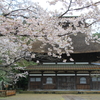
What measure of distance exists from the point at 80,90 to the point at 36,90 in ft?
14.1

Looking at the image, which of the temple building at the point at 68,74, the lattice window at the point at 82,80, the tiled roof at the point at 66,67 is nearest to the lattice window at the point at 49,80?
the temple building at the point at 68,74

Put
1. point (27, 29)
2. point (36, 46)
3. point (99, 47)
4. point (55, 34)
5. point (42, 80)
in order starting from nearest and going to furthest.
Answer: point (27, 29) < point (55, 34) < point (42, 80) < point (99, 47) < point (36, 46)

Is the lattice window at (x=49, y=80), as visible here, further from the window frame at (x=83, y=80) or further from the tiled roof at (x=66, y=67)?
the window frame at (x=83, y=80)

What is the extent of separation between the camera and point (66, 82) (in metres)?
15.5

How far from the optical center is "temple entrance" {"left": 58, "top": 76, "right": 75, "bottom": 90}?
15.3 metres

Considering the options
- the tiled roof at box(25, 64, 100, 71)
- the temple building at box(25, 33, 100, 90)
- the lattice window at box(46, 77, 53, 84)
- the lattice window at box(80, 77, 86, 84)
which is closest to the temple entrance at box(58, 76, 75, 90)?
the temple building at box(25, 33, 100, 90)

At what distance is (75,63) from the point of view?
1590cm

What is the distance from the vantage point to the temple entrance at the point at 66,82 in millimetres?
15344

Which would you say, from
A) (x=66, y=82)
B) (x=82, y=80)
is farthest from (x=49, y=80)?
(x=82, y=80)

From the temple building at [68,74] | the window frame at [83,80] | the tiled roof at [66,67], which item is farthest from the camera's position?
the window frame at [83,80]

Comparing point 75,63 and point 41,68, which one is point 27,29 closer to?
point 41,68

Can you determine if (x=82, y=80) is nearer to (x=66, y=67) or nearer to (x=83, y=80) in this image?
(x=83, y=80)

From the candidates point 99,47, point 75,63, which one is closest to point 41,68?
point 75,63

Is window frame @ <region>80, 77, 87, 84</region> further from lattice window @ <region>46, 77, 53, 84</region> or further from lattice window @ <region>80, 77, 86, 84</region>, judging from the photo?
lattice window @ <region>46, 77, 53, 84</region>
